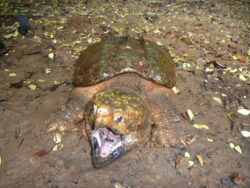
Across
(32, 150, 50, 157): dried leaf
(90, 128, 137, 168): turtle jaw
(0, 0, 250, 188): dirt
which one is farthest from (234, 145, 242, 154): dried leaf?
(32, 150, 50, 157): dried leaf

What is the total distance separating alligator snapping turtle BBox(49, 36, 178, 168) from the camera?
80.7 inches

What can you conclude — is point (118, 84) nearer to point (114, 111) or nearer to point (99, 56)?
point (99, 56)

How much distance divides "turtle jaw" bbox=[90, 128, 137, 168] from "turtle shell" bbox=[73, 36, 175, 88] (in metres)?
0.81

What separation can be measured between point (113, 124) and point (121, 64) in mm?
985

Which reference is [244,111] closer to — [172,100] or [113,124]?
[172,100]

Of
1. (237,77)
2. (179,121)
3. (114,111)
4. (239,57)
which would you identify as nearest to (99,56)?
(114,111)

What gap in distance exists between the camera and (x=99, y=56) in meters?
2.93

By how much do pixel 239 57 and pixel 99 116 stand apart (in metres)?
3.46

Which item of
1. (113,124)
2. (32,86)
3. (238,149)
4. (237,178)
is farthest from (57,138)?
(238,149)

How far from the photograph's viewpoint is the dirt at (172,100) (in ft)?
6.83

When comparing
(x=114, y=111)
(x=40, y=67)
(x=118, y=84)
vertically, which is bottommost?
(x=40, y=67)

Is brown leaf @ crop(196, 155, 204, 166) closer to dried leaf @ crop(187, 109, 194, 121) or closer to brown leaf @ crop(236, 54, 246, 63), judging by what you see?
dried leaf @ crop(187, 109, 194, 121)

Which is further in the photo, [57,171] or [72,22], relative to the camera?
[72,22]

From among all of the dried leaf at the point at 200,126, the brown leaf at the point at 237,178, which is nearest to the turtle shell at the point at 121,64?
the dried leaf at the point at 200,126
